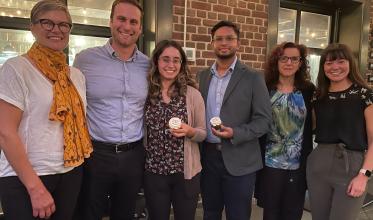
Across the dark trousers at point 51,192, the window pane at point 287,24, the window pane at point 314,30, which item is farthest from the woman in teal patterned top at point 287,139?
the window pane at point 314,30

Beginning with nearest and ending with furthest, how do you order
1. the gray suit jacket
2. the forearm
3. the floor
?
the forearm, the gray suit jacket, the floor

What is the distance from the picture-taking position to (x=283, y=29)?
5.84 m

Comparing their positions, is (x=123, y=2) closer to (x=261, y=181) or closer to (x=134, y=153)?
(x=134, y=153)

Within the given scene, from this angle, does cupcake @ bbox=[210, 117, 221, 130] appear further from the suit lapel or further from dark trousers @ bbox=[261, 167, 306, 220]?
dark trousers @ bbox=[261, 167, 306, 220]

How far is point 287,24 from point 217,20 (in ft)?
6.18

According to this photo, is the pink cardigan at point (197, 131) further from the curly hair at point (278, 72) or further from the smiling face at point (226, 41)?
the curly hair at point (278, 72)

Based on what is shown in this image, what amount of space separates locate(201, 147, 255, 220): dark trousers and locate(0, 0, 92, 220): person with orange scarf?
43.4 inches

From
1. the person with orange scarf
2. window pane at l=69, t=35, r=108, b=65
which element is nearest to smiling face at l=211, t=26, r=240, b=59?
the person with orange scarf

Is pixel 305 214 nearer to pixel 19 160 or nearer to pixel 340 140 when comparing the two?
pixel 340 140

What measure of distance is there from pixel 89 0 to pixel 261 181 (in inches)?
114

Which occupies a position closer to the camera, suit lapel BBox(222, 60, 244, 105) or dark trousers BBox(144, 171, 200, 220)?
dark trousers BBox(144, 171, 200, 220)

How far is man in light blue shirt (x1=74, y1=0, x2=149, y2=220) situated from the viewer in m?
2.48

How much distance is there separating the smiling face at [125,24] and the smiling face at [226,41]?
0.69 m

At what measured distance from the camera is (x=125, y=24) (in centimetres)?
250
